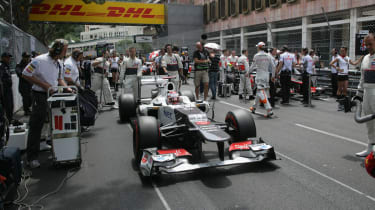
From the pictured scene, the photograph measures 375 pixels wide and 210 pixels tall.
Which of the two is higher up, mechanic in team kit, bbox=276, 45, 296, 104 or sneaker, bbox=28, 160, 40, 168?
mechanic in team kit, bbox=276, 45, 296, 104

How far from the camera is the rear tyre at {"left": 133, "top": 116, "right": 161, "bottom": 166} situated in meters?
5.27

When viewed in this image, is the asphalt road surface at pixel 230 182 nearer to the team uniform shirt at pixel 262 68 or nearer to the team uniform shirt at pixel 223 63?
the team uniform shirt at pixel 262 68

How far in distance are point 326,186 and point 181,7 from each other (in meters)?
36.8

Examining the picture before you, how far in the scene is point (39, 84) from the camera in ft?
18.1

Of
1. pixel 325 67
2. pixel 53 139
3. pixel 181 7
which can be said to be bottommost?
pixel 53 139

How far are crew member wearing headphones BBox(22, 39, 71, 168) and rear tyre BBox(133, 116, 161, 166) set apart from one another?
4.91ft

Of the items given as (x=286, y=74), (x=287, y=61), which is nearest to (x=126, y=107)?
(x=286, y=74)

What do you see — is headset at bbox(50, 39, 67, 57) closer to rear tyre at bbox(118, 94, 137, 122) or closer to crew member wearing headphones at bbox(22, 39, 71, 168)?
crew member wearing headphones at bbox(22, 39, 71, 168)

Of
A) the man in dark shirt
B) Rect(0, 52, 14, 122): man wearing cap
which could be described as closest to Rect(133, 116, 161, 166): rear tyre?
Rect(0, 52, 14, 122): man wearing cap

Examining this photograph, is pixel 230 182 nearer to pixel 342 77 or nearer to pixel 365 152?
pixel 365 152

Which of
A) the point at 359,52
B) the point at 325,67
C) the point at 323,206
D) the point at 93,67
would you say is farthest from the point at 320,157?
the point at 325,67

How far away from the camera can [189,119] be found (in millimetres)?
5488

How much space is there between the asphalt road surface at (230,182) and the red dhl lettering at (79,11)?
2792cm

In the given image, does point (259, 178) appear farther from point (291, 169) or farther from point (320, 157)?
point (320, 157)
